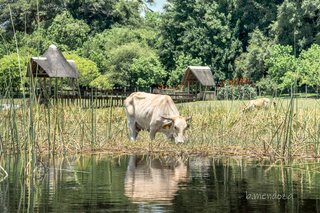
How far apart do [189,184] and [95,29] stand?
53.9 meters

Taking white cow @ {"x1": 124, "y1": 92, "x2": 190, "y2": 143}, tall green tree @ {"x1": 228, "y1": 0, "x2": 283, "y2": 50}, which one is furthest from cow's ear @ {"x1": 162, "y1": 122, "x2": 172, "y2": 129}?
tall green tree @ {"x1": 228, "y1": 0, "x2": 283, "y2": 50}

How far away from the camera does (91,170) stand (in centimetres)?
1029

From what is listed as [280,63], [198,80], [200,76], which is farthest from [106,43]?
[280,63]

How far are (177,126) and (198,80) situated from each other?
28882 mm

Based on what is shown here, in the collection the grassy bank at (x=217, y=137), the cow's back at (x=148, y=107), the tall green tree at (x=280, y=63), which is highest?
the tall green tree at (x=280, y=63)

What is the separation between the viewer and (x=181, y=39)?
54.6m

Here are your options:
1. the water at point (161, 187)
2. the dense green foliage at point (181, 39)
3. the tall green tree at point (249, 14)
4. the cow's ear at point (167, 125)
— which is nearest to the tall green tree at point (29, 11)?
the dense green foliage at point (181, 39)

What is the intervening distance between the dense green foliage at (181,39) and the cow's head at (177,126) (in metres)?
29.0

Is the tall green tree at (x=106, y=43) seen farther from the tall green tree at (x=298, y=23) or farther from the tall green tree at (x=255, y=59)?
the tall green tree at (x=298, y=23)

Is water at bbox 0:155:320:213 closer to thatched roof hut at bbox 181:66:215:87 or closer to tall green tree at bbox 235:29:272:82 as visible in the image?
thatched roof hut at bbox 181:66:215:87

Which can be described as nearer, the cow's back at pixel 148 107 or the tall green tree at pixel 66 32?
the cow's back at pixel 148 107

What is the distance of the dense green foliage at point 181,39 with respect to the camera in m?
47.7

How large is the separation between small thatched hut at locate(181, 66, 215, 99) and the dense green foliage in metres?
4.02

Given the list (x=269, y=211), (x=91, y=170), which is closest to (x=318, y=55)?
(x=91, y=170)
